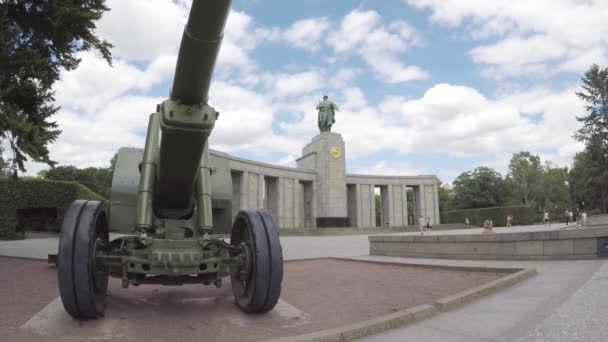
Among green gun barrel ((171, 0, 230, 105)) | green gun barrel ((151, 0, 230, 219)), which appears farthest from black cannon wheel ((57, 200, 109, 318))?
green gun barrel ((171, 0, 230, 105))

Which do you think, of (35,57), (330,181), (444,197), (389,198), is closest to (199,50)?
(35,57)

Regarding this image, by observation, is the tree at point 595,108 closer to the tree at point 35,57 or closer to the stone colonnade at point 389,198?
the stone colonnade at point 389,198

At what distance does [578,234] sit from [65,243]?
957 cm

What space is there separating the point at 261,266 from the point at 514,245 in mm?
7581

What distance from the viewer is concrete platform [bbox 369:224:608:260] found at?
8555 millimetres

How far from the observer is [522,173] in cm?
7269

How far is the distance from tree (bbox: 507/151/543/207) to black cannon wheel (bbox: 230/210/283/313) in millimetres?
75437

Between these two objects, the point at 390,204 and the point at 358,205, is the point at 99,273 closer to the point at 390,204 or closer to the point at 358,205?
the point at 358,205

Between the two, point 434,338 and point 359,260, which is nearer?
point 434,338

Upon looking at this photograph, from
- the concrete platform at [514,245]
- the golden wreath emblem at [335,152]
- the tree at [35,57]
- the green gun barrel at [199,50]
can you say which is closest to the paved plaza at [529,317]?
the concrete platform at [514,245]

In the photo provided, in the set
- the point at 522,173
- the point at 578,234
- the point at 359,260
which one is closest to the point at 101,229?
the point at 359,260

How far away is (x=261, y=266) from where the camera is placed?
4648 millimetres

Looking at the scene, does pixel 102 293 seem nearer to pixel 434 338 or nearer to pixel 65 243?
pixel 65 243

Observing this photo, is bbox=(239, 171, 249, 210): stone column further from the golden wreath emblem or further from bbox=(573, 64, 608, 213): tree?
bbox=(573, 64, 608, 213): tree
